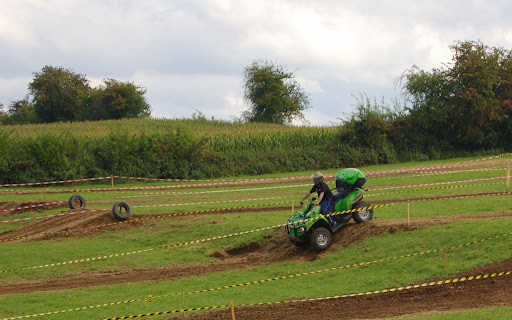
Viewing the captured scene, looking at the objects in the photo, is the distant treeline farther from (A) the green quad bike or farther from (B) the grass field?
(A) the green quad bike

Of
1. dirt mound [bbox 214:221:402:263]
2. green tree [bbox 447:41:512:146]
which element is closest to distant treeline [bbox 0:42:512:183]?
green tree [bbox 447:41:512:146]

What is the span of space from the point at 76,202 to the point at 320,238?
15309mm

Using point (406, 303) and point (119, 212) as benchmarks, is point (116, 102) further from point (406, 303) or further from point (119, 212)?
point (406, 303)

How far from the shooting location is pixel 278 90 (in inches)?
2869


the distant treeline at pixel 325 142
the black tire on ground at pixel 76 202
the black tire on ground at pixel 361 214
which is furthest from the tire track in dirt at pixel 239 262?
the distant treeline at pixel 325 142

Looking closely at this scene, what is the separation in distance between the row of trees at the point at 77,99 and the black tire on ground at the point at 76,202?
163ft

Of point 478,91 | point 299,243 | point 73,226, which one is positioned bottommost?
point 299,243

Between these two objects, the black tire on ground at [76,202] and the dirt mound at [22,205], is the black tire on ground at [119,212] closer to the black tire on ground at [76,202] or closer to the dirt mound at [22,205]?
the black tire on ground at [76,202]

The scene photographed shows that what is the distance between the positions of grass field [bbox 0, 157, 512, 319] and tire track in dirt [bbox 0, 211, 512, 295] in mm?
40

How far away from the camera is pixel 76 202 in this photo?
2989 cm

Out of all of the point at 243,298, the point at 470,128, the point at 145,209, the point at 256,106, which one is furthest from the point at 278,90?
the point at 243,298

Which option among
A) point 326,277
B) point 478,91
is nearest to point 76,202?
Result: point 326,277

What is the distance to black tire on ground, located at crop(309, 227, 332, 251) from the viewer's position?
18.5 metres

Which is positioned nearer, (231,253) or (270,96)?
(231,253)
